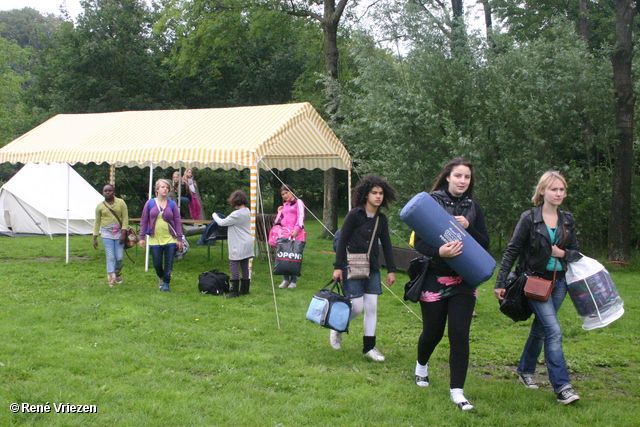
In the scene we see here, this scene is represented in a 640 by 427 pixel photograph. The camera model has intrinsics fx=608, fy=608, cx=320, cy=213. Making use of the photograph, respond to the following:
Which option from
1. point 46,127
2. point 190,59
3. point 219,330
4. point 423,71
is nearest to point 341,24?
point 190,59

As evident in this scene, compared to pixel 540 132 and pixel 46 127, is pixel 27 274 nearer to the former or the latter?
pixel 46 127

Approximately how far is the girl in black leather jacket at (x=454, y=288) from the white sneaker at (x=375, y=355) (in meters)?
1.08

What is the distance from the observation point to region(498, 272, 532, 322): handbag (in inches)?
168

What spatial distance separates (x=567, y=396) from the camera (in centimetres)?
416

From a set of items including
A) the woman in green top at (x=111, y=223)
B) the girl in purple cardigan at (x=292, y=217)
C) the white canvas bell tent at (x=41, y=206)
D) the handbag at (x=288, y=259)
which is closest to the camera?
the handbag at (x=288, y=259)

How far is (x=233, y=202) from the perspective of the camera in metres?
8.30

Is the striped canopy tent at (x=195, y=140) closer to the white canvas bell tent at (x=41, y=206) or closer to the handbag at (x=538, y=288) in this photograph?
the white canvas bell tent at (x=41, y=206)

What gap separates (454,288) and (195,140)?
22.1 ft

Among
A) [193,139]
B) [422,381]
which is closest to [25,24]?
[193,139]

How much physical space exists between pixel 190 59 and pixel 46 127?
838 centimetres

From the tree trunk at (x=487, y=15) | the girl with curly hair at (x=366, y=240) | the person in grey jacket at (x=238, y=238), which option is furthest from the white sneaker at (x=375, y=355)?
the tree trunk at (x=487, y=15)

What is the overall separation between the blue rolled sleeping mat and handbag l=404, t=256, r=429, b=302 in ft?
0.86

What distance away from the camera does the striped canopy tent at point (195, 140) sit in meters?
9.37

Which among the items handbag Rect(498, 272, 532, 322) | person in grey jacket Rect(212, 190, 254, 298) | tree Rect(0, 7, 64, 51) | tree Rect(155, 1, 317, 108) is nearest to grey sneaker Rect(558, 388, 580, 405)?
handbag Rect(498, 272, 532, 322)
